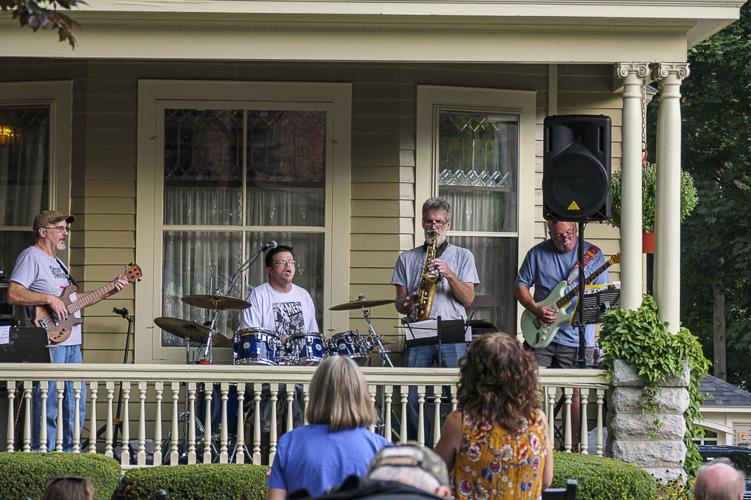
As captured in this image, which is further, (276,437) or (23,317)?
(23,317)

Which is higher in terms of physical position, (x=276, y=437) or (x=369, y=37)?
(x=369, y=37)

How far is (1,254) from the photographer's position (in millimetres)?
11258

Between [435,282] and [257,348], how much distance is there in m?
1.45

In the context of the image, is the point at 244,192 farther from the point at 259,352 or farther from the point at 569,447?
the point at 569,447

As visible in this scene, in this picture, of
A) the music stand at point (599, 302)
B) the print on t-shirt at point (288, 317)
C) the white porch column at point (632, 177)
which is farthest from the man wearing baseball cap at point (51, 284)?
the white porch column at point (632, 177)

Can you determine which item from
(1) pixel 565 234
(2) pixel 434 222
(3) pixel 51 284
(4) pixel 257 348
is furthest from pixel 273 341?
(1) pixel 565 234

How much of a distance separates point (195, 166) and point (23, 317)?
6.19ft

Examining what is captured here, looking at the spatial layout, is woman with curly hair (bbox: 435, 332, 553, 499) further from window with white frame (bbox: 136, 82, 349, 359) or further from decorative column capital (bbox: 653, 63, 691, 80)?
window with white frame (bbox: 136, 82, 349, 359)

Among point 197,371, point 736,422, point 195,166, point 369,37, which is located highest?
point 369,37

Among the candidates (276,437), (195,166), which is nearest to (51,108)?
(195,166)

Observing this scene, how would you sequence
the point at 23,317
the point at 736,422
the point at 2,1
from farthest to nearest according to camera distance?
the point at 736,422, the point at 23,317, the point at 2,1

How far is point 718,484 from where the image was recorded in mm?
5004

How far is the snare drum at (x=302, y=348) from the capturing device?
9.67 meters

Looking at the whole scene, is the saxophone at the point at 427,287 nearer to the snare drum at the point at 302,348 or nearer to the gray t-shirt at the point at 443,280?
the gray t-shirt at the point at 443,280
